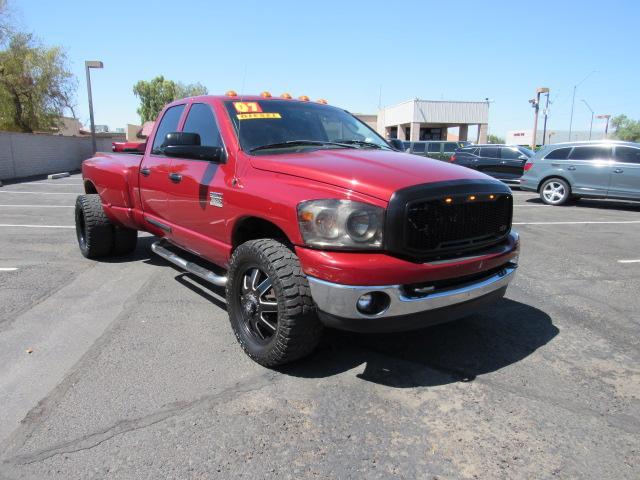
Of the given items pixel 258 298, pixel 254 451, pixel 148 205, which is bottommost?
pixel 254 451

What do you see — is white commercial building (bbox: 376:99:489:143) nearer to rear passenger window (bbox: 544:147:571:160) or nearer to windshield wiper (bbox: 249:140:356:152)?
rear passenger window (bbox: 544:147:571:160)

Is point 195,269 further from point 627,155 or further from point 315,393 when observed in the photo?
point 627,155

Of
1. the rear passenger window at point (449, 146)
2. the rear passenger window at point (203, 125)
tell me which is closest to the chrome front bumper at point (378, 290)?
the rear passenger window at point (203, 125)

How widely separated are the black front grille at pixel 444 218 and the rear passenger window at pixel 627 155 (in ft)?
34.2

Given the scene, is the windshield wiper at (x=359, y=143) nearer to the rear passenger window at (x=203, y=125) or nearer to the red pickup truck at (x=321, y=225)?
the red pickup truck at (x=321, y=225)

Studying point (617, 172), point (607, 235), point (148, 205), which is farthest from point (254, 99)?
point (617, 172)

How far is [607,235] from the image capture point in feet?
27.0

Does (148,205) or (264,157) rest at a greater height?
(264,157)

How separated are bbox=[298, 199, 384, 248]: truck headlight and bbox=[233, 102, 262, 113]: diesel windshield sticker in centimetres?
162

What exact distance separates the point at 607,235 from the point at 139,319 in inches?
302

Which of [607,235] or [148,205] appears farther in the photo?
[607,235]

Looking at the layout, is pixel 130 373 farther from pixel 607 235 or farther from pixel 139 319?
pixel 607 235

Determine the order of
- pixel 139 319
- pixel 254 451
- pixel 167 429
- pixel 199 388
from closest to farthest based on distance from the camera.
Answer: pixel 254 451 < pixel 167 429 < pixel 199 388 < pixel 139 319

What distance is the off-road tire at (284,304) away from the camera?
290cm
